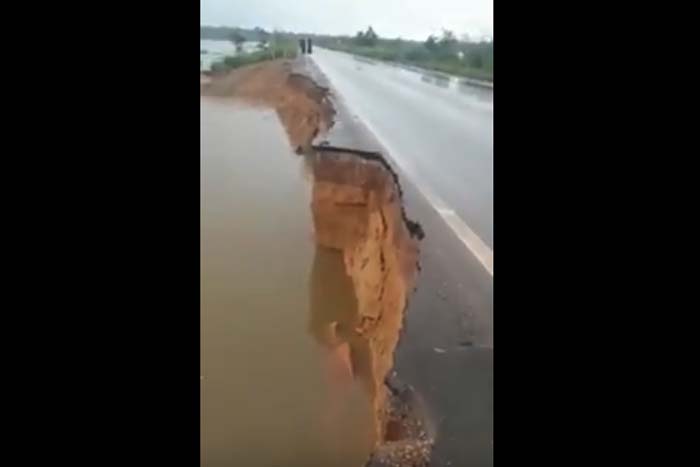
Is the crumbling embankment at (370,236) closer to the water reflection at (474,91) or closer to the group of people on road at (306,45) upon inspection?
the group of people on road at (306,45)

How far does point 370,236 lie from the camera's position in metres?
1.21

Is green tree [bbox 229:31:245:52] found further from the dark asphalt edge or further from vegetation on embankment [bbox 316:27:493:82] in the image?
the dark asphalt edge

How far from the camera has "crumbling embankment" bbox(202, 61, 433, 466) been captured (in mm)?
1176

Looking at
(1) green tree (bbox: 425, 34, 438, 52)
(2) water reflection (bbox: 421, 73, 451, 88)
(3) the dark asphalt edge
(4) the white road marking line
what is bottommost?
(3) the dark asphalt edge

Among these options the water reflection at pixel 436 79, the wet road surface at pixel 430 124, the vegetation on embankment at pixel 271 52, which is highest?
the vegetation on embankment at pixel 271 52

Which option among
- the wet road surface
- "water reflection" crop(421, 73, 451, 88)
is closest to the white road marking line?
the wet road surface

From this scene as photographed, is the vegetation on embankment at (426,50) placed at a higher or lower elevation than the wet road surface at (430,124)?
higher

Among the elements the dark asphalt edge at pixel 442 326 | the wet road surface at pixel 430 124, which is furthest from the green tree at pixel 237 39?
the dark asphalt edge at pixel 442 326

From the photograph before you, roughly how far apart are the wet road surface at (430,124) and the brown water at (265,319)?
0.16 meters

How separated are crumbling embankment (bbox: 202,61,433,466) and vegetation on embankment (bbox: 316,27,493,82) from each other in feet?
0.28

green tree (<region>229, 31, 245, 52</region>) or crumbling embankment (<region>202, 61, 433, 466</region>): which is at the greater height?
green tree (<region>229, 31, 245, 52</region>)

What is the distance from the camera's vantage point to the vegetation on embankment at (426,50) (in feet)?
4.00
